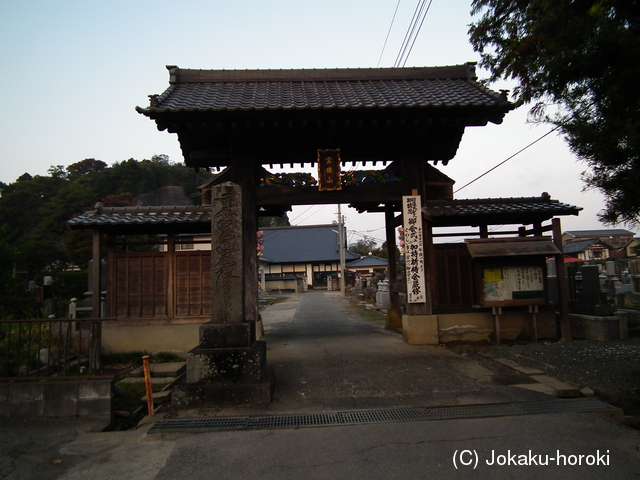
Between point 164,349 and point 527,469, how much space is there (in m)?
7.38

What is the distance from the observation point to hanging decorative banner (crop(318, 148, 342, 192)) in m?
8.62

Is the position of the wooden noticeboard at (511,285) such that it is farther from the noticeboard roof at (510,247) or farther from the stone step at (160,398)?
the stone step at (160,398)

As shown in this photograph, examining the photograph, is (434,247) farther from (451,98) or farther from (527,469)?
(527,469)

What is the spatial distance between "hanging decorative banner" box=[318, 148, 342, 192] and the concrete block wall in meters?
5.38

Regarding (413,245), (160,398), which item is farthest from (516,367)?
(160,398)

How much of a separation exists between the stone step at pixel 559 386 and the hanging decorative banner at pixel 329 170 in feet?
16.5

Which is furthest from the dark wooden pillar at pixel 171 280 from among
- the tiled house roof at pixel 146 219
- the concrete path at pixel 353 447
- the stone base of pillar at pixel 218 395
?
the concrete path at pixel 353 447

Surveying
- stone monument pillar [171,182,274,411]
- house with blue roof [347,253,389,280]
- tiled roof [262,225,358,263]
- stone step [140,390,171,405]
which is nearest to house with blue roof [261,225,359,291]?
tiled roof [262,225,358,263]

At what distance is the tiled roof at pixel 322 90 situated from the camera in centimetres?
774

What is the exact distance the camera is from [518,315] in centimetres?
901

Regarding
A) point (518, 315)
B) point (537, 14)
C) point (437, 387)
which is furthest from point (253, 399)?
point (518, 315)

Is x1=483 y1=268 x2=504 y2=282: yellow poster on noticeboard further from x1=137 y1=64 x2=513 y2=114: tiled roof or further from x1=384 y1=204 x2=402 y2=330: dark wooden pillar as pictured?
x1=137 y1=64 x2=513 y2=114: tiled roof

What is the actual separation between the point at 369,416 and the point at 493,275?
16.6ft

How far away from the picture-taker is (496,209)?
883 centimetres
